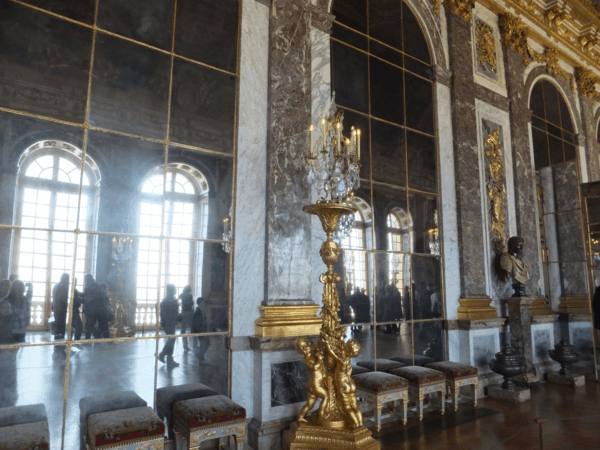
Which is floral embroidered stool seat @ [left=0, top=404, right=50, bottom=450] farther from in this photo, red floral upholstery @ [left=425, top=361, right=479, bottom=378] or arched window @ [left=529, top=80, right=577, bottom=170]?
arched window @ [left=529, top=80, right=577, bottom=170]

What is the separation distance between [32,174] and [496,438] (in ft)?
15.7

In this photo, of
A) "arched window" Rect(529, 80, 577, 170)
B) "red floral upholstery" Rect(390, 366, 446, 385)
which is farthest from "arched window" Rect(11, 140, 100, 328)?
"arched window" Rect(529, 80, 577, 170)

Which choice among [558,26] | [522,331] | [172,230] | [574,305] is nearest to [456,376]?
[522,331]

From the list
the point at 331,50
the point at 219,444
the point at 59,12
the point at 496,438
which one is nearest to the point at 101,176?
the point at 59,12

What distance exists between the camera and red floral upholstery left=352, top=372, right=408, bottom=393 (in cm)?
438

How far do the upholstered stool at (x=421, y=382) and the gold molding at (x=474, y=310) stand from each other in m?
1.43

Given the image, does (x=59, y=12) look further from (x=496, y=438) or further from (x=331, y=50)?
(x=496, y=438)

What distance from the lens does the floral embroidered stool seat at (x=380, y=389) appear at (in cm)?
438

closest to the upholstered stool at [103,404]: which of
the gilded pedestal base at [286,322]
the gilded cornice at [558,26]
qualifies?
the gilded pedestal base at [286,322]

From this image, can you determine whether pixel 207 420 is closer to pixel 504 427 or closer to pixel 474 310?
pixel 504 427

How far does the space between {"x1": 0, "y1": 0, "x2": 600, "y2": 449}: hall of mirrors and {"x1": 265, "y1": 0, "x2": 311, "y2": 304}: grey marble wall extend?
2cm

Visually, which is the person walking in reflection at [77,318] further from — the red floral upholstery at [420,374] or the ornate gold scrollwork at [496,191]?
the ornate gold scrollwork at [496,191]

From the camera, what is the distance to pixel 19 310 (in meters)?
3.38

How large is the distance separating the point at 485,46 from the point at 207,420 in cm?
713
